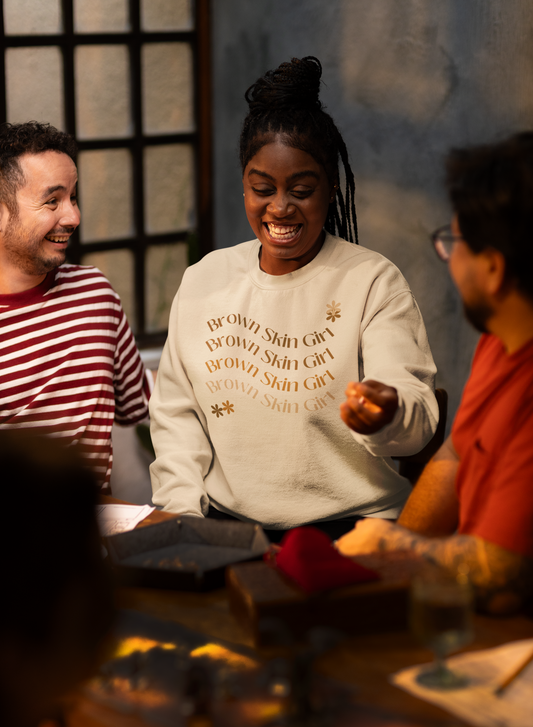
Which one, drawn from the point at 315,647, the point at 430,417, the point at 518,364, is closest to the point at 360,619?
the point at 315,647

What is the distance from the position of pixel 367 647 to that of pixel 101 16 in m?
3.01

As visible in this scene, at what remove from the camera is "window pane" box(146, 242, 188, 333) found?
378 centimetres

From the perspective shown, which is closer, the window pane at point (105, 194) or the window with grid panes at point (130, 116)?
the window with grid panes at point (130, 116)

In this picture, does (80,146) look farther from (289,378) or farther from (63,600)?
(63,600)

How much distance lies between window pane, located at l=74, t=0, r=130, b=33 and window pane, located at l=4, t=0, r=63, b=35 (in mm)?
87

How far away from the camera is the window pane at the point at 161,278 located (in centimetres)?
378

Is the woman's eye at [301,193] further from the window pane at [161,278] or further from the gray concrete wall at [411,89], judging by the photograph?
the window pane at [161,278]

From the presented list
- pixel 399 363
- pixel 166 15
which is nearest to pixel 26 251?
pixel 399 363

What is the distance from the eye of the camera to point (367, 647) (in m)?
1.20

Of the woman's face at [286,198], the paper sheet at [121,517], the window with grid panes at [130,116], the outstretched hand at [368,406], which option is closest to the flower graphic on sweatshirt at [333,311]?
the woman's face at [286,198]

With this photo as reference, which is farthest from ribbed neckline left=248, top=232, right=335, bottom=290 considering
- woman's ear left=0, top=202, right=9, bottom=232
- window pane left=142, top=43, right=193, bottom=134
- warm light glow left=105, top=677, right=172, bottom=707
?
window pane left=142, top=43, right=193, bottom=134

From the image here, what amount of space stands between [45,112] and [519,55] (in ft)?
5.97

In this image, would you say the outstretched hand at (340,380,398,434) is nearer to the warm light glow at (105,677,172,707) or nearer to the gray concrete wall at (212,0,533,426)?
the warm light glow at (105,677,172,707)

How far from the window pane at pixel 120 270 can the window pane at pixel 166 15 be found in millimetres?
980
